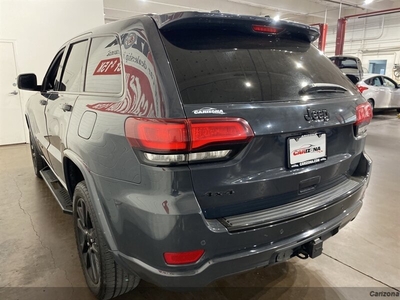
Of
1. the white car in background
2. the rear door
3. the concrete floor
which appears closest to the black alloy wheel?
the concrete floor

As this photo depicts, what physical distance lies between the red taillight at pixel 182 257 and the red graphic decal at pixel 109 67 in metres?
0.89

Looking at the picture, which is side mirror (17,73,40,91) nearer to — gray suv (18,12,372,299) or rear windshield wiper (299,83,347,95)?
gray suv (18,12,372,299)

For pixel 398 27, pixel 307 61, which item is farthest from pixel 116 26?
pixel 398 27

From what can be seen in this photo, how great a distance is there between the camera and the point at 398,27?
13.7 metres

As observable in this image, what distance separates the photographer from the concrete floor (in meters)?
1.84

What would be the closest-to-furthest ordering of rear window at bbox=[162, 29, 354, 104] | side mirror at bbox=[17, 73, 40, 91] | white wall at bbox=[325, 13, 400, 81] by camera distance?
rear window at bbox=[162, 29, 354, 104] < side mirror at bbox=[17, 73, 40, 91] < white wall at bbox=[325, 13, 400, 81]

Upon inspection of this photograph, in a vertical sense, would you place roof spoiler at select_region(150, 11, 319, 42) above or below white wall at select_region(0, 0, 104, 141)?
below

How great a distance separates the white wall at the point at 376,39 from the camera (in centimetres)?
1394

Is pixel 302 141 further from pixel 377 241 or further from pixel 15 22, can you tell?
pixel 15 22

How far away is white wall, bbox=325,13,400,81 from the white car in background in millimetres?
5377

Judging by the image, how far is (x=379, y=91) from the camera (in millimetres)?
9461

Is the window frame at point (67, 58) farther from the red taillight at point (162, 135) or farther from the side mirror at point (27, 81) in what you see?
the red taillight at point (162, 135)

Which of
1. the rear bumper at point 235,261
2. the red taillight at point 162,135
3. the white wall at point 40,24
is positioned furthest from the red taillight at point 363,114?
the white wall at point 40,24

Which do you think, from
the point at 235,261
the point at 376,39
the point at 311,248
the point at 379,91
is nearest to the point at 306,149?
the point at 311,248
